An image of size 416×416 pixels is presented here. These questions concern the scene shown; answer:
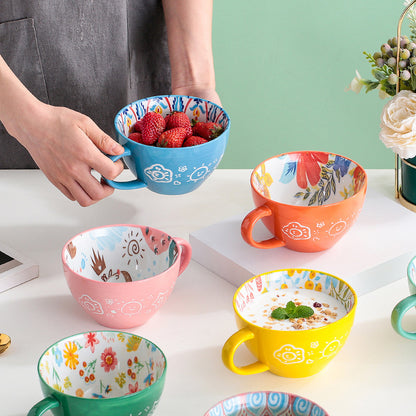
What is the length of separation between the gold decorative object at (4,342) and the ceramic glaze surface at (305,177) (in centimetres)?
40

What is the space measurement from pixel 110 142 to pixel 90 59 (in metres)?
0.49

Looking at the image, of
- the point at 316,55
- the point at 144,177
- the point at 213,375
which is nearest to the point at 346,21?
the point at 316,55

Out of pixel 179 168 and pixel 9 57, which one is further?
pixel 9 57

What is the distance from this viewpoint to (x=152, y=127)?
947 mm

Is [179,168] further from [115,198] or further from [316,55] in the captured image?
[316,55]

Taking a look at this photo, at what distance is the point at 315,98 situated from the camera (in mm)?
2420

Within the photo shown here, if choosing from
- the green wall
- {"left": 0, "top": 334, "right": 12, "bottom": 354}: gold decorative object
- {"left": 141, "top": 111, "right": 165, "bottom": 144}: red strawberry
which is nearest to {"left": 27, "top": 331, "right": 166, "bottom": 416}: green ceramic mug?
{"left": 0, "top": 334, "right": 12, "bottom": 354}: gold decorative object

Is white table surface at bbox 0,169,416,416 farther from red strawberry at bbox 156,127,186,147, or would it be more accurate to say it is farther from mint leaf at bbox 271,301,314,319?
red strawberry at bbox 156,127,186,147

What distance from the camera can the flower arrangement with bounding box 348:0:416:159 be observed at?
0.99 meters

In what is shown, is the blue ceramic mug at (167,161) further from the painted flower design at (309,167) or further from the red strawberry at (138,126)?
the painted flower design at (309,167)

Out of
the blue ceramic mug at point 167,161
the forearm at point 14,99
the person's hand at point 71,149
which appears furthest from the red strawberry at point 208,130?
the forearm at point 14,99

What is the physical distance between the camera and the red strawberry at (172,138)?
0.92m

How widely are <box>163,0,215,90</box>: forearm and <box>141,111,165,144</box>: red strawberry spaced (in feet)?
1.21

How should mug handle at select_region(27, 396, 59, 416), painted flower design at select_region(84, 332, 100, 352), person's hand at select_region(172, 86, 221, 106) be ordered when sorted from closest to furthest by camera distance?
mug handle at select_region(27, 396, 59, 416)
painted flower design at select_region(84, 332, 100, 352)
person's hand at select_region(172, 86, 221, 106)
